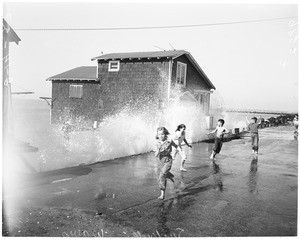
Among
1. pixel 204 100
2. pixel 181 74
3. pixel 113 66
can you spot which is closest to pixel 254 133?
pixel 181 74

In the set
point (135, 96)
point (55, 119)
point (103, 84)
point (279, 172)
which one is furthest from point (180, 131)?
point (55, 119)

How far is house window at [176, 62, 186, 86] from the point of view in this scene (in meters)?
22.6

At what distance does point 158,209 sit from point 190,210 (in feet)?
2.11

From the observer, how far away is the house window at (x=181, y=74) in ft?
74.3

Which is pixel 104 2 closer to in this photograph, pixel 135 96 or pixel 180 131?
pixel 180 131

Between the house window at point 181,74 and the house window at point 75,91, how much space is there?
30.2 feet

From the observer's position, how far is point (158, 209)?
547 centimetres

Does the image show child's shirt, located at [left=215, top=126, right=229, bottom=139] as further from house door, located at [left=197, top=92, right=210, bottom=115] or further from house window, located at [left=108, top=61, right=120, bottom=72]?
house door, located at [left=197, top=92, right=210, bottom=115]

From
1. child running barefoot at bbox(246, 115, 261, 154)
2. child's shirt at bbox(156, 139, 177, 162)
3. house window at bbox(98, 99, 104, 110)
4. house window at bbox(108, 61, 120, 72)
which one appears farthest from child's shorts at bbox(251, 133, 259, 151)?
house window at bbox(98, 99, 104, 110)

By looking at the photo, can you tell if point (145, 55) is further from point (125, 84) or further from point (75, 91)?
point (75, 91)

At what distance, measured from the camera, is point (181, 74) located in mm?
23312

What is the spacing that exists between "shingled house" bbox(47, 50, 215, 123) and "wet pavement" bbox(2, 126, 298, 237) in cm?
1322

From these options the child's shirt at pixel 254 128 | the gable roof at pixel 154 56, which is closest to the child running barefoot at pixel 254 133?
the child's shirt at pixel 254 128

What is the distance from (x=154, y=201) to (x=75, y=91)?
844 inches
